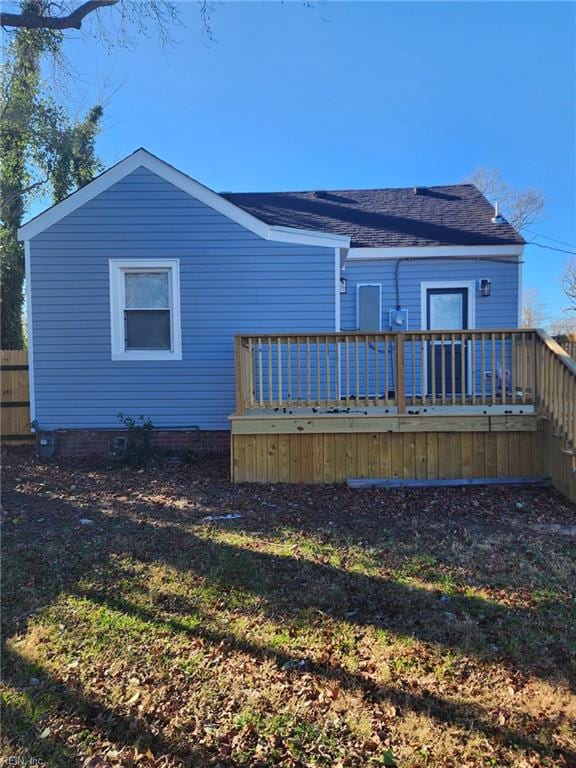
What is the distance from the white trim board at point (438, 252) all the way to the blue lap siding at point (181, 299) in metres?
1.64

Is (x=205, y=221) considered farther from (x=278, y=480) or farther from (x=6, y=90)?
(x=6, y=90)

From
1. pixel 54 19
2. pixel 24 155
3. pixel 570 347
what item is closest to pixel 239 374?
pixel 54 19

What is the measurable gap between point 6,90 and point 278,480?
455 inches

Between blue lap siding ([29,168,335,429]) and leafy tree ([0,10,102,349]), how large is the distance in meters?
5.73

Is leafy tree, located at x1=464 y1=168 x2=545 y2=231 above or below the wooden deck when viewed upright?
above

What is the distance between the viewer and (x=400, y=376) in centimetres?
548

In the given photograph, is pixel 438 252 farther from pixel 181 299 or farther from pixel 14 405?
pixel 14 405

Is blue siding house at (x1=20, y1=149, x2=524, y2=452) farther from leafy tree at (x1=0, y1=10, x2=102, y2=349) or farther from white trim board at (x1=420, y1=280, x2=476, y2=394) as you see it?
leafy tree at (x1=0, y1=10, x2=102, y2=349)

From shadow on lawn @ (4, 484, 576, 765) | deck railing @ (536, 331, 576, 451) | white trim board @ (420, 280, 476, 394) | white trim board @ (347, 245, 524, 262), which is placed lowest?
shadow on lawn @ (4, 484, 576, 765)

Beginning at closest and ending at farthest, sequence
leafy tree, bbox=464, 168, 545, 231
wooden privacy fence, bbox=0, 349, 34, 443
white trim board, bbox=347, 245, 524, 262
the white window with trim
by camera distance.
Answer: the white window with trim < wooden privacy fence, bbox=0, 349, 34, 443 < white trim board, bbox=347, 245, 524, 262 < leafy tree, bbox=464, 168, 545, 231

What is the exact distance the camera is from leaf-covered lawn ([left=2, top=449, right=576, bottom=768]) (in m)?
1.78

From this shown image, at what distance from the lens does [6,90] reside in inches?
412

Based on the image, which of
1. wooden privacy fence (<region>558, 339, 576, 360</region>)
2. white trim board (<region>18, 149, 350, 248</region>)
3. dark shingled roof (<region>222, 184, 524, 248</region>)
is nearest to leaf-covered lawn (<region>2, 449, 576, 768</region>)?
white trim board (<region>18, 149, 350, 248</region>)

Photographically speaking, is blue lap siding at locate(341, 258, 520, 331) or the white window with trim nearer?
the white window with trim
